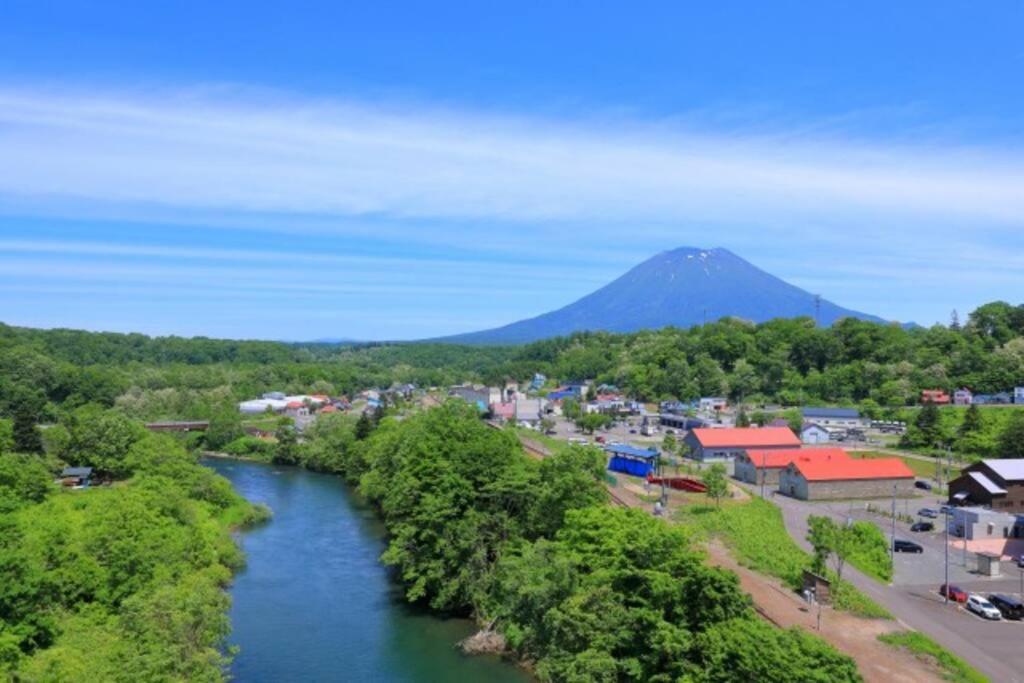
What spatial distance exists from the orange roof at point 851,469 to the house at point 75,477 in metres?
24.5

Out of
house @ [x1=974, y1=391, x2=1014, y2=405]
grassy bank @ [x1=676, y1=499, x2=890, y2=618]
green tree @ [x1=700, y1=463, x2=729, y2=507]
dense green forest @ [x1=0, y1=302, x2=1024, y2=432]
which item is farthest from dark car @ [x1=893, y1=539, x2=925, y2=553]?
house @ [x1=974, y1=391, x2=1014, y2=405]

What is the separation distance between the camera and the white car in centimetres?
1468

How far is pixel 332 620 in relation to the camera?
17469mm

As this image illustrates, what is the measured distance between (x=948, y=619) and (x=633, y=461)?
15.4 metres

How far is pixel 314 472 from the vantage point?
3903 cm

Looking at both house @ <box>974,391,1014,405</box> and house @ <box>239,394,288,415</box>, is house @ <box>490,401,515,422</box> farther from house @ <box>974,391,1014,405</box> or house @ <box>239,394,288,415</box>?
house @ <box>974,391,1014,405</box>

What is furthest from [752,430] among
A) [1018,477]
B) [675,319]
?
[675,319]

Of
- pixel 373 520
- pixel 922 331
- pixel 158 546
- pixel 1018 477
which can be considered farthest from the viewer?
pixel 922 331

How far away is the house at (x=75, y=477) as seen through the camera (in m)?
27.1

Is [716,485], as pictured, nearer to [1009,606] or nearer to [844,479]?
[844,479]

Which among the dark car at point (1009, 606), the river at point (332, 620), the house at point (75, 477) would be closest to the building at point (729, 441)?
the river at point (332, 620)

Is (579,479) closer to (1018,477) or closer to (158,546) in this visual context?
(158,546)

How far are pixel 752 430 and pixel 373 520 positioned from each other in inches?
687

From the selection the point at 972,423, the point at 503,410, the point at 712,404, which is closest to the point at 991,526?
the point at 972,423
